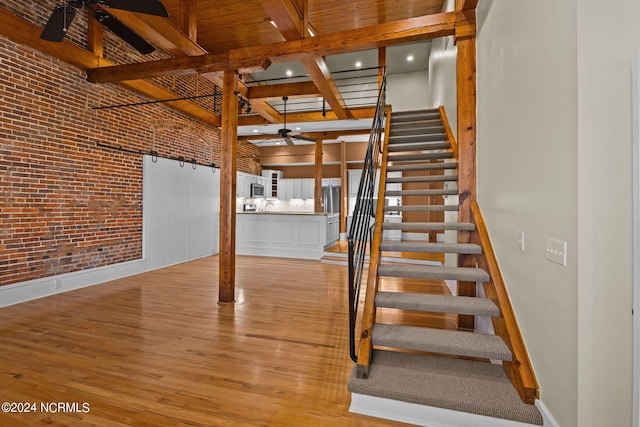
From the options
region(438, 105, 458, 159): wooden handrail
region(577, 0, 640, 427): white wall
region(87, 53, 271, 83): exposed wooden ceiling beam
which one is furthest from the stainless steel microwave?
region(577, 0, 640, 427): white wall

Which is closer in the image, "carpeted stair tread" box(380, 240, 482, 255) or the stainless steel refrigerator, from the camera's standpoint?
"carpeted stair tread" box(380, 240, 482, 255)

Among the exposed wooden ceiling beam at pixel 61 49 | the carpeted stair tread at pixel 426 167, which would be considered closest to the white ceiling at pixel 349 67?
the exposed wooden ceiling beam at pixel 61 49

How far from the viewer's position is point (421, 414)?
6.16 ft

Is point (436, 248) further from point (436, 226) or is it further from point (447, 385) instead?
point (447, 385)

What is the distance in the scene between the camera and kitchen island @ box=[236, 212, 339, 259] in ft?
23.9

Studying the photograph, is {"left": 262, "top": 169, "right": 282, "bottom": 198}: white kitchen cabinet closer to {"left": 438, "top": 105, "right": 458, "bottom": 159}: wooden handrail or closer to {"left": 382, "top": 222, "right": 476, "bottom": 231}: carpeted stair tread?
{"left": 438, "top": 105, "right": 458, "bottom": 159}: wooden handrail

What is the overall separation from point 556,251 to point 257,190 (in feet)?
30.1

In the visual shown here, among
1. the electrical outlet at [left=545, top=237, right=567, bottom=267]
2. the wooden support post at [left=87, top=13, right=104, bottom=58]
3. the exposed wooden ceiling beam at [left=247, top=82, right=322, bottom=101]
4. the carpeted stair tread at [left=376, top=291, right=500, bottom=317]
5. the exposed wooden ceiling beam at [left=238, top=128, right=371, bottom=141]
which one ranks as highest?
the wooden support post at [left=87, top=13, right=104, bottom=58]

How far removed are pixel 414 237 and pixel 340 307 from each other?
604cm

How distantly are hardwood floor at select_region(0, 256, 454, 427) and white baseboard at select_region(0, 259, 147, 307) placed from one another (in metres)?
0.23

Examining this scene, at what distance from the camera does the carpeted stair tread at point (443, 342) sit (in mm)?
2074

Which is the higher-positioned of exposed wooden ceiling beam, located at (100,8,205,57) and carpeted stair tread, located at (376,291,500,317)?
exposed wooden ceiling beam, located at (100,8,205,57)

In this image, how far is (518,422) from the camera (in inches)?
69.3

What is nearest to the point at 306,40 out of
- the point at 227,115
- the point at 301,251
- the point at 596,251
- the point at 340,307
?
the point at 227,115
